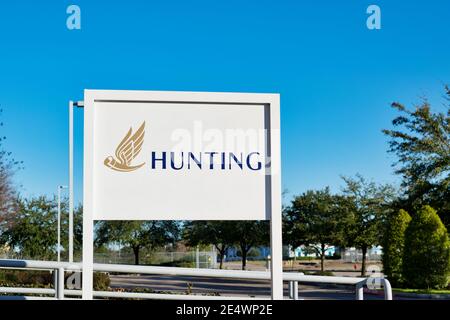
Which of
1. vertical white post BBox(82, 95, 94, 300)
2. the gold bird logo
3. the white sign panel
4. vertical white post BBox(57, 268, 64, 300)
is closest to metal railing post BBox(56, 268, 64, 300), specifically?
vertical white post BBox(57, 268, 64, 300)

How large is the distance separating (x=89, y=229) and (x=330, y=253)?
5210 cm

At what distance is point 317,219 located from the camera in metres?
37.7

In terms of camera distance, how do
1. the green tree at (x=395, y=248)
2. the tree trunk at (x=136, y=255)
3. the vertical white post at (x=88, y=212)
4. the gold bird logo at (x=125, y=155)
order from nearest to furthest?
the vertical white post at (x=88, y=212) → the gold bird logo at (x=125, y=155) → the green tree at (x=395, y=248) → the tree trunk at (x=136, y=255)

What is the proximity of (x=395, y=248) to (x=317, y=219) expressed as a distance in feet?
41.5

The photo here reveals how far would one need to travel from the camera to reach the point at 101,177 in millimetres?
3680

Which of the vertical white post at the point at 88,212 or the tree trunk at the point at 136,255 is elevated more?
the vertical white post at the point at 88,212

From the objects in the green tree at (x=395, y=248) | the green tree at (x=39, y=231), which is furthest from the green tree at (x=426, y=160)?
the green tree at (x=39, y=231)

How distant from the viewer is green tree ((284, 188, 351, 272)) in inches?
Result: 1425

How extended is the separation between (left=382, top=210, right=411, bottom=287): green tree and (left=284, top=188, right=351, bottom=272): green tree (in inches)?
394

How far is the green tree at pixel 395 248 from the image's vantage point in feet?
81.0

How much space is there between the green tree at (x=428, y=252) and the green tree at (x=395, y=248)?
3.27ft

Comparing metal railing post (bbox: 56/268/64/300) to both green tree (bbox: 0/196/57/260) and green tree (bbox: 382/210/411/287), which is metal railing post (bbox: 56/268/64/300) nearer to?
green tree (bbox: 382/210/411/287)

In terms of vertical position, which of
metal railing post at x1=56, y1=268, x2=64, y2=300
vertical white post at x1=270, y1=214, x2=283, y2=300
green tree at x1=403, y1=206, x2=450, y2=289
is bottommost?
green tree at x1=403, y1=206, x2=450, y2=289

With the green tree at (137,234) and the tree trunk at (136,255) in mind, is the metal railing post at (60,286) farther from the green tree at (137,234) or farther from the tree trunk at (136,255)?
the tree trunk at (136,255)
